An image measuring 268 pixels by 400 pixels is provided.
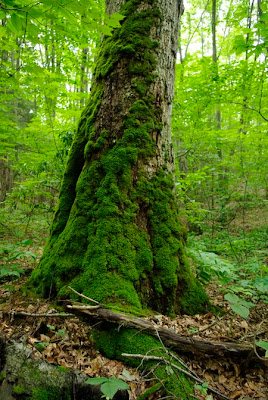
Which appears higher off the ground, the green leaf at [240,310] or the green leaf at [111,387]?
the green leaf at [240,310]

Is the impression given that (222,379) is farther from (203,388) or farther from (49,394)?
(49,394)

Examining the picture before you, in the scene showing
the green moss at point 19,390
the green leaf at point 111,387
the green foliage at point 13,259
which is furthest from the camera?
the green foliage at point 13,259

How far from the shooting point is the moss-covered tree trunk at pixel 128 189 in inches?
98.9

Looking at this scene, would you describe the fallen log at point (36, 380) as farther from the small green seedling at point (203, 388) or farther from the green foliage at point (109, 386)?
the small green seedling at point (203, 388)

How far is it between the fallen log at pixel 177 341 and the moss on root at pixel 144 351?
0.07 metres

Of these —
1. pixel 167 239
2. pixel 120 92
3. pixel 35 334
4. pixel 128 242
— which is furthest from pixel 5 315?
pixel 120 92

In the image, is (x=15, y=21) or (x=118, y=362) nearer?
(x=15, y=21)

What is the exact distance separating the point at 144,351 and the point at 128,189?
1.61 meters

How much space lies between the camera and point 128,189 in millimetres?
2771

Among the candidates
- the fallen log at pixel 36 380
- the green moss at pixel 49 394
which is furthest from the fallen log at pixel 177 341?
the green moss at pixel 49 394

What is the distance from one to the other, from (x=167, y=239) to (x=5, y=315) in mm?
1845

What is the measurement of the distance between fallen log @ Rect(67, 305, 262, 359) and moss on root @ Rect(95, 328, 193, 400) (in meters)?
0.07

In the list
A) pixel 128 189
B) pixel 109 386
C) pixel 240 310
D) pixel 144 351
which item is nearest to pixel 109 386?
pixel 109 386

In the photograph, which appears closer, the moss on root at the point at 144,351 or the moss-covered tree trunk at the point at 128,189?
the moss on root at the point at 144,351
